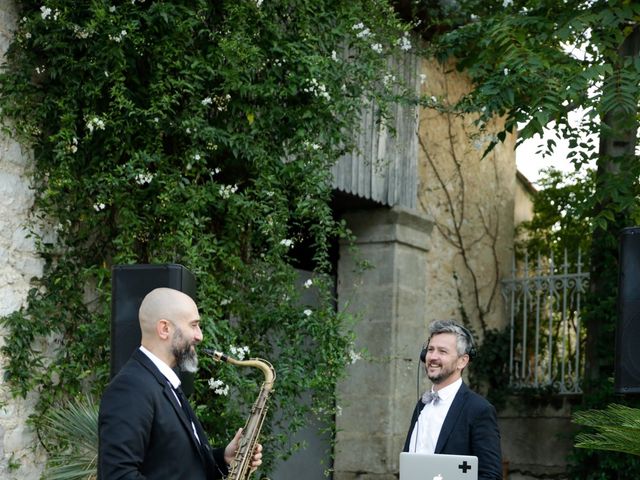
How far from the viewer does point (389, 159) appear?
870 cm

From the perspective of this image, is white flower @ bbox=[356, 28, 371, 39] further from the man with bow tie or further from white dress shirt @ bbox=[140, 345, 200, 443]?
white dress shirt @ bbox=[140, 345, 200, 443]

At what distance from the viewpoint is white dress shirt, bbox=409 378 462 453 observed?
4590mm

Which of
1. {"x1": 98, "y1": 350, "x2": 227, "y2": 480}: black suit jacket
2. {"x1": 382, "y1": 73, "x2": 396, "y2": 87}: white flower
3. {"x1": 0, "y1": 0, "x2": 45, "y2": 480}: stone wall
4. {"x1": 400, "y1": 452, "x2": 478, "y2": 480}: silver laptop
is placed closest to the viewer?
{"x1": 98, "y1": 350, "x2": 227, "y2": 480}: black suit jacket

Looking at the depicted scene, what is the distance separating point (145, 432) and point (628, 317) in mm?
2682

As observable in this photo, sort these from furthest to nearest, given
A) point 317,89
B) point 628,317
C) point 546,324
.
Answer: point 546,324, point 317,89, point 628,317

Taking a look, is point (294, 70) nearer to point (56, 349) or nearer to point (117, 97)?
point (117, 97)

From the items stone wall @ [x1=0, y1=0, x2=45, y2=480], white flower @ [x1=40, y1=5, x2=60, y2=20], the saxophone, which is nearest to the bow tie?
the saxophone

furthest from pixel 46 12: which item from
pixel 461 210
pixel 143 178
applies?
pixel 461 210

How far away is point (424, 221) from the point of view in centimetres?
923

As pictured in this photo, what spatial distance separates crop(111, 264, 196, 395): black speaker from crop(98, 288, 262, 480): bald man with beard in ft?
3.69

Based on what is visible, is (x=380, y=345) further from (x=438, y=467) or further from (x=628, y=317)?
(x=438, y=467)

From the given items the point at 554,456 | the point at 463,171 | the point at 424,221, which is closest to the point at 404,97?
the point at 424,221

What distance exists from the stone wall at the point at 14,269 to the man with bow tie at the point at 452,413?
2381 millimetres

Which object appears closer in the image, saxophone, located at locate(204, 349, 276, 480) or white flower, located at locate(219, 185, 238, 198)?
saxophone, located at locate(204, 349, 276, 480)
